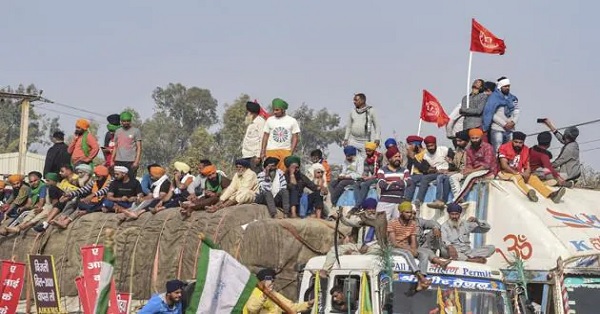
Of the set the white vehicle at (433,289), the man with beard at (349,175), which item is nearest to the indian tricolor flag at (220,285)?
the white vehicle at (433,289)

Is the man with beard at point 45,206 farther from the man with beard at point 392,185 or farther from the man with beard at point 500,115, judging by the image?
the man with beard at point 500,115

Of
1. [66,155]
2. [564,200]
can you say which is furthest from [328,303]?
[66,155]

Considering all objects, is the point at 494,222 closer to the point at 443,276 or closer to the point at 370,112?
the point at 443,276

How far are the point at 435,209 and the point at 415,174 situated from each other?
1063mm

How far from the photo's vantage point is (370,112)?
17.0 m

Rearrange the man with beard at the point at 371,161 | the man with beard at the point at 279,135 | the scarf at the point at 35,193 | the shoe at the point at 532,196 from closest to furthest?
the shoe at the point at 532,196, the man with beard at the point at 371,161, the man with beard at the point at 279,135, the scarf at the point at 35,193

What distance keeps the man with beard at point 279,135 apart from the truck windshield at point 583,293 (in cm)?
653

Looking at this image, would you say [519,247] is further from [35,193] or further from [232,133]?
[232,133]

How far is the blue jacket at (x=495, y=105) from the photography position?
15156 millimetres

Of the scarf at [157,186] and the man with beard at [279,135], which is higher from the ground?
the man with beard at [279,135]

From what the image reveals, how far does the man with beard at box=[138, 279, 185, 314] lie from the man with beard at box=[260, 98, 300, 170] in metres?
6.09

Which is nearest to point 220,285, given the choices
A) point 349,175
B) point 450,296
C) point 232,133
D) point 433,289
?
point 433,289

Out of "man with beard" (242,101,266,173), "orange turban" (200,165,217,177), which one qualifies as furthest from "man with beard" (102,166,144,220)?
"man with beard" (242,101,266,173)

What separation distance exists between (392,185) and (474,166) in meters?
1.09
